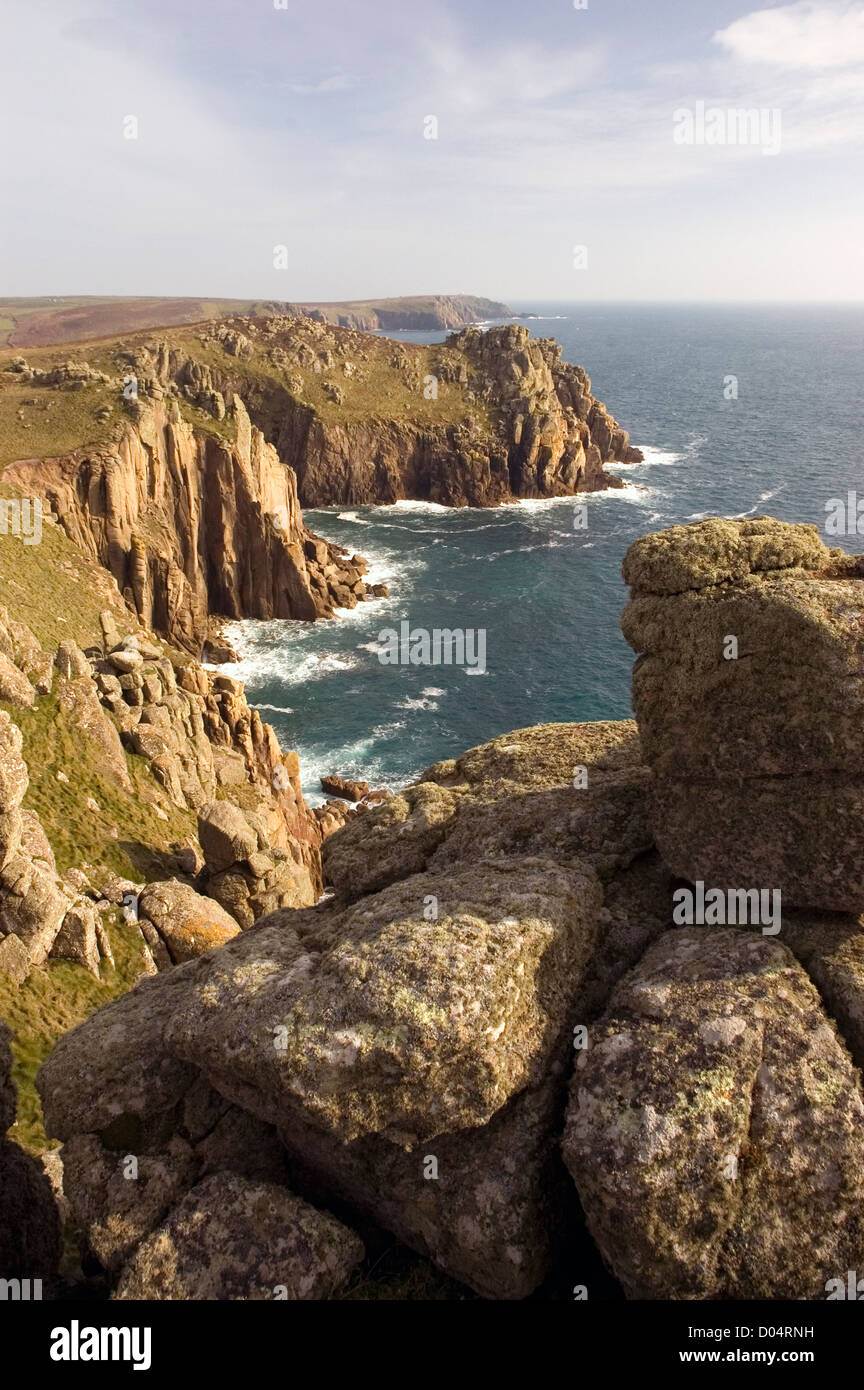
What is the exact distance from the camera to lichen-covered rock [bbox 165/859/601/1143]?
38.7 ft

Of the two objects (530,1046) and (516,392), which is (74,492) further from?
(516,392)

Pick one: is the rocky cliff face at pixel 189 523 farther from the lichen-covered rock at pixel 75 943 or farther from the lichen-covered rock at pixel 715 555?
the lichen-covered rock at pixel 715 555

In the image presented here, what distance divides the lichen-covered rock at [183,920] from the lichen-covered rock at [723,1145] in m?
22.4

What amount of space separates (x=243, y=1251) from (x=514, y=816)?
9382 mm

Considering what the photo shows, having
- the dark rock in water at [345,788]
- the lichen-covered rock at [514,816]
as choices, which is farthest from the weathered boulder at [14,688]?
the dark rock in water at [345,788]

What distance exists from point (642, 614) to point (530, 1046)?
793cm

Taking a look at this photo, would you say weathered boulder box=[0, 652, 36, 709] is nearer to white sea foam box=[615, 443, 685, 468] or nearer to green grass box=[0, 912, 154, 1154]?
green grass box=[0, 912, 154, 1154]

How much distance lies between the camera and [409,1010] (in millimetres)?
11977

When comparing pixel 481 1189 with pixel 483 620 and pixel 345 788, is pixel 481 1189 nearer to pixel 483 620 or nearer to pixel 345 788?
pixel 345 788

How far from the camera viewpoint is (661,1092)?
1116cm

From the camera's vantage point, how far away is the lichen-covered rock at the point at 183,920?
103ft

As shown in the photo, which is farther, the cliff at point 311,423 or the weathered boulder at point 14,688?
the cliff at point 311,423

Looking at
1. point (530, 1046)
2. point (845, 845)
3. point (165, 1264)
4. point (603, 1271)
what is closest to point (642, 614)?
point (845, 845)

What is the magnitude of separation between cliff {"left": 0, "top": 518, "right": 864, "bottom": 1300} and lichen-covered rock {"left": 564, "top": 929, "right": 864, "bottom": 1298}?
0.12 feet
